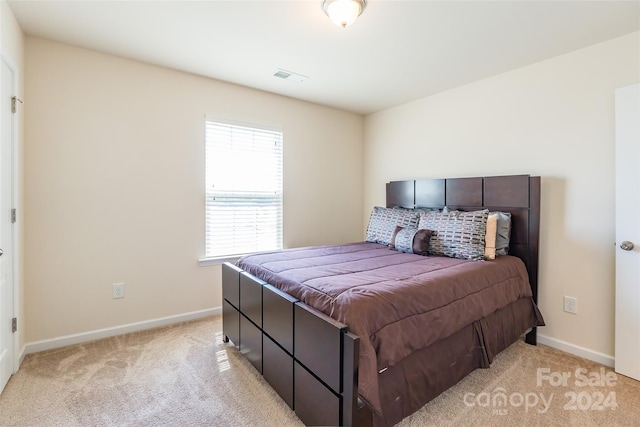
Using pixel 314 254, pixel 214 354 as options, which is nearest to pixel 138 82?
pixel 314 254

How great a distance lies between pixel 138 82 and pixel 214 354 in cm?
241

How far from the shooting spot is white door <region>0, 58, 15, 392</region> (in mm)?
1888

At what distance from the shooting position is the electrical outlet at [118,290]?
105 inches

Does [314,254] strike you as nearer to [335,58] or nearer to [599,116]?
[335,58]

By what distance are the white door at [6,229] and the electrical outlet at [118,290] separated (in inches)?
26.1

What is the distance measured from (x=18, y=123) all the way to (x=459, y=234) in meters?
3.37

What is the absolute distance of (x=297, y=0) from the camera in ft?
6.10

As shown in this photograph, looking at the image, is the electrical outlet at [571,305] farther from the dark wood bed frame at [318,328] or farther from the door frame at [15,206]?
the door frame at [15,206]

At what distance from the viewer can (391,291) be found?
1.62 metres

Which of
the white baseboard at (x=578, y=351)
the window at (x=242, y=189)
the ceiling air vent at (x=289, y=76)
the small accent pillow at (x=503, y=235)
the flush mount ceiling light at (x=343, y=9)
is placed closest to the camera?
the flush mount ceiling light at (x=343, y=9)

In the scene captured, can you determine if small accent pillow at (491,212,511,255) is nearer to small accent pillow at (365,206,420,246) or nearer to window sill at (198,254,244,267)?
small accent pillow at (365,206,420,246)

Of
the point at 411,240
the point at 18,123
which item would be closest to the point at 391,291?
the point at 411,240

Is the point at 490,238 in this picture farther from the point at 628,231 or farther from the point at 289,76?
the point at 289,76

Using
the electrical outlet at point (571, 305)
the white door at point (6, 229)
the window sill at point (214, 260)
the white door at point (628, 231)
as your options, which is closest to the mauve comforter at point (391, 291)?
the electrical outlet at point (571, 305)
